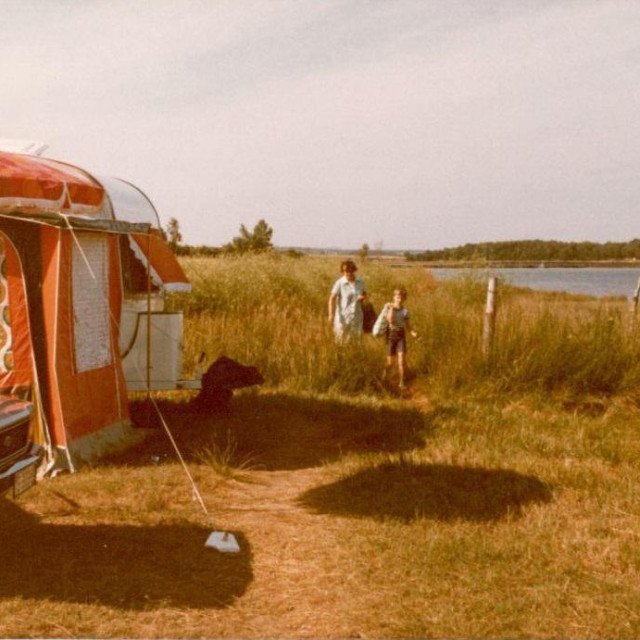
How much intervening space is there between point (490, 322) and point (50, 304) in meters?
5.71

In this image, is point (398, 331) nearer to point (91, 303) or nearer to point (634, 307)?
point (634, 307)

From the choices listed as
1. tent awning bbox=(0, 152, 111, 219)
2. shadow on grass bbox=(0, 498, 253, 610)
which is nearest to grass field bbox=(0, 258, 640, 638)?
shadow on grass bbox=(0, 498, 253, 610)

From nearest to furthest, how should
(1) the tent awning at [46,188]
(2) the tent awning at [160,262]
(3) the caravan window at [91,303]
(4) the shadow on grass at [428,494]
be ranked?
(4) the shadow on grass at [428,494]
(1) the tent awning at [46,188]
(3) the caravan window at [91,303]
(2) the tent awning at [160,262]

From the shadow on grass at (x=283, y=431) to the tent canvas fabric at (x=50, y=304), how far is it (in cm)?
69

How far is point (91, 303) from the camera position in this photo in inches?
289

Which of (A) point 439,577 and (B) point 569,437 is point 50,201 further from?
(B) point 569,437

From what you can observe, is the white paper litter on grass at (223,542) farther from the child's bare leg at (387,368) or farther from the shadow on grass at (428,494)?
the child's bare leg at (387,368)

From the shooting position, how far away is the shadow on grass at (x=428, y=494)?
5.99 meters

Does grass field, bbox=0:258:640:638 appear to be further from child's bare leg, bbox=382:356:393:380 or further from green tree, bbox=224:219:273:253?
green tree, bbox=224:219:273:253

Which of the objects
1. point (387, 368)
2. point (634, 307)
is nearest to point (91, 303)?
point (387, 368)

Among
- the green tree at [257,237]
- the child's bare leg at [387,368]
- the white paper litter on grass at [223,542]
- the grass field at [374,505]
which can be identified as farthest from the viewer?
the green tree at [257,237]

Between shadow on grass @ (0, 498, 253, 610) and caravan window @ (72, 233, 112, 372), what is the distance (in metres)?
1.73

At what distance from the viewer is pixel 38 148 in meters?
8.05

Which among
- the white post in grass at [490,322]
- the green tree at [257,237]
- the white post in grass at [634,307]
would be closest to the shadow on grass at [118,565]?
the white post in grass at [490,322]
